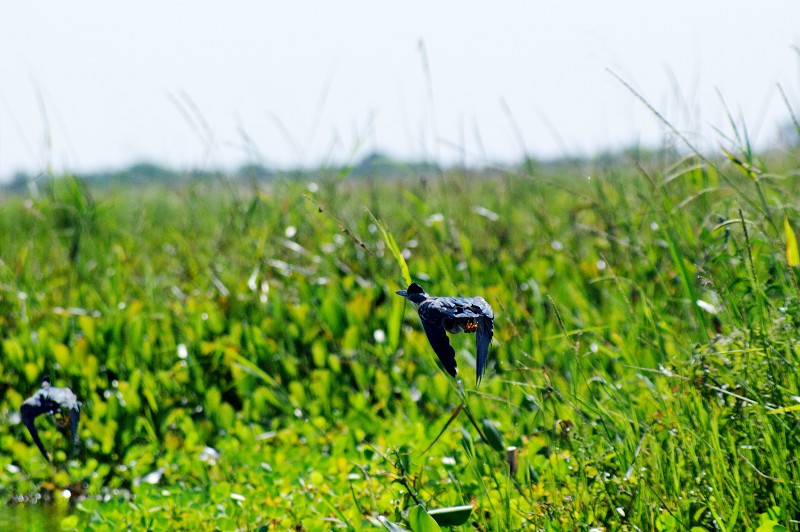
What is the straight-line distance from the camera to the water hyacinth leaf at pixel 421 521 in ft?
4.91

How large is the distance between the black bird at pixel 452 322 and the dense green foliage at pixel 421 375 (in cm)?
18

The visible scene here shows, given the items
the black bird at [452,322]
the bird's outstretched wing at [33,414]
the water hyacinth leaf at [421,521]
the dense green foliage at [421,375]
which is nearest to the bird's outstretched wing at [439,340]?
the black bird at [452,322]

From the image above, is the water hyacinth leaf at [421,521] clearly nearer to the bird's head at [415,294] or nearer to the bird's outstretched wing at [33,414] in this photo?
the bird's head at [415,294]

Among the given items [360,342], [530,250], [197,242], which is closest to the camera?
[360,342]

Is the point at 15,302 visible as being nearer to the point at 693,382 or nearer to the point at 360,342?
the point at 360,342

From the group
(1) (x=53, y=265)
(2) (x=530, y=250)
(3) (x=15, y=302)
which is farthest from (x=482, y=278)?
(1) (x=53, y=265)

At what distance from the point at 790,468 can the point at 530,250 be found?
2.37 m

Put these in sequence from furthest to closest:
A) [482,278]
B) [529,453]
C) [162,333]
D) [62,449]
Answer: [482,278]
[162,333]
[62,449]
[529,453]

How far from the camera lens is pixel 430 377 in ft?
9.43

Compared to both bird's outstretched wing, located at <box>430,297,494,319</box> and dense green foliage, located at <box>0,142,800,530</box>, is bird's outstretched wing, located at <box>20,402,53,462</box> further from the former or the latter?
bird's outstretched wing, located at <box>430,297,494,319</box>

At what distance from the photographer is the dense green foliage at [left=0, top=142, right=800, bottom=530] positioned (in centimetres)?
171

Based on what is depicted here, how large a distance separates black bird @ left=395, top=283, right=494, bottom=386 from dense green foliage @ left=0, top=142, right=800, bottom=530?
18cm

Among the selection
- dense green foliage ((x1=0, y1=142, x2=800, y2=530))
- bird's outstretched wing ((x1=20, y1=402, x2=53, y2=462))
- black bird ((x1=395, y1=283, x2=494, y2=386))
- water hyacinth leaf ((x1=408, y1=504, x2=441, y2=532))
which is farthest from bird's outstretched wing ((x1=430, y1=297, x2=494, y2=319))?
bird's outstretched wing ((x1=20, y1=402, x2=53, y2=462))

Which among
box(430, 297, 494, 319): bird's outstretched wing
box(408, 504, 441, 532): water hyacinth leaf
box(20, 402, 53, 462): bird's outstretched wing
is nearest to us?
box(430, 297, 494, 319): bird's outstretched wing
